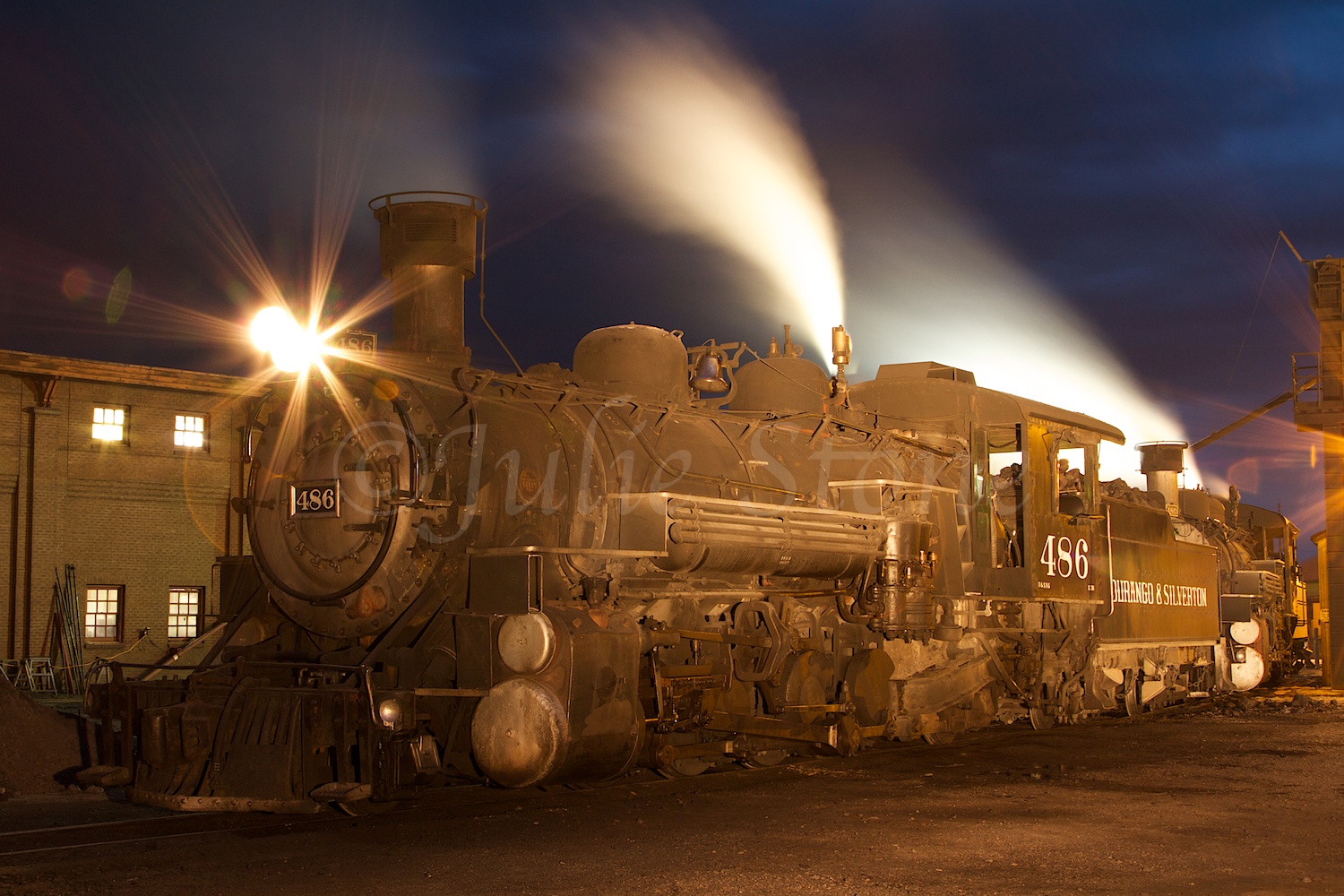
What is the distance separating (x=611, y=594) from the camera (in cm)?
882

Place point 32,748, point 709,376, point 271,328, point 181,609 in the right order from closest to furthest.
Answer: point 271,328 < point 32,748 < point 709,376 < point 181,609

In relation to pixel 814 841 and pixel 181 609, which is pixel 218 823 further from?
pixel 181 609

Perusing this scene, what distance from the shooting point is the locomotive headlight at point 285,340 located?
30.7 feet

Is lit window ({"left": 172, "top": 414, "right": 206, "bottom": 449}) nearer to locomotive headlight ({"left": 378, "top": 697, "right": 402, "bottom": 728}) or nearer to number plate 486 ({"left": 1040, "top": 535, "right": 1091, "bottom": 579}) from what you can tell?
number plate 486 ({"left": 1040, "top": 535, "right": 1091, "bottom": 579})

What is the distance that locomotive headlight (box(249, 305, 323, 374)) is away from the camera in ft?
30.7

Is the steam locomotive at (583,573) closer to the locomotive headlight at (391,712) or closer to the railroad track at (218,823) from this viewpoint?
the locomotive headlight at (391,712)

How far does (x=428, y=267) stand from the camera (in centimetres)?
1047

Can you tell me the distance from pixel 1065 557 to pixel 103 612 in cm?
1761

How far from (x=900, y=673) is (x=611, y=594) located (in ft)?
13.3

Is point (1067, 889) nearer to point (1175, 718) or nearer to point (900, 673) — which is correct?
point (900, 673)

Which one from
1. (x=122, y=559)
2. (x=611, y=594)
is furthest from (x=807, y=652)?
(x=122, y=559)

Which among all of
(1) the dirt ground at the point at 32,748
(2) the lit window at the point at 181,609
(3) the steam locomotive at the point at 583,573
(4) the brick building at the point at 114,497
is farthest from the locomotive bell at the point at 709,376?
(2) the lit window at the point at 181,609

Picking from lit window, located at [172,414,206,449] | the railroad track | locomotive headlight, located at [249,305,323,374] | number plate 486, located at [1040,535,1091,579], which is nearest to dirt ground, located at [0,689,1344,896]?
the railroad track

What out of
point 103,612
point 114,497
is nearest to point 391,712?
point 103,612
